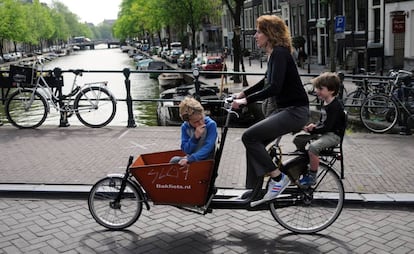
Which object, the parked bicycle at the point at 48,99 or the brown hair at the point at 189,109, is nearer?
the brown hair at the point at 189,109

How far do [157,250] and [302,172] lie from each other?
1.49 meters

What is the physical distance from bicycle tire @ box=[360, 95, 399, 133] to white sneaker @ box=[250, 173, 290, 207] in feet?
18.1

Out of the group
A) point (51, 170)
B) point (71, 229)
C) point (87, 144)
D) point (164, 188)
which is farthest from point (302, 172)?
point (87, 144)

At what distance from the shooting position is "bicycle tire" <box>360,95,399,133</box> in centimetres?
922

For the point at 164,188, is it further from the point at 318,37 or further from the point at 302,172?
the point at 318,37

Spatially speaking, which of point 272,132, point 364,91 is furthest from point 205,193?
point 364,91

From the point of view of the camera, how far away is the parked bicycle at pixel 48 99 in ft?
30.8

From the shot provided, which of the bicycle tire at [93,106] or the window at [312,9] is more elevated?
the window at [312,9]

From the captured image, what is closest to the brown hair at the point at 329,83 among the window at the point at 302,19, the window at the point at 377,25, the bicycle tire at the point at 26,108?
the bicycle tire at the point at 26,108

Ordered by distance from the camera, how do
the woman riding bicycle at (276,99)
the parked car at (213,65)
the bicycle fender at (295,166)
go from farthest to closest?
the parked car at (213,65) < the bicycle fender at (295,166) < the woman riding bicycle at (276,99)

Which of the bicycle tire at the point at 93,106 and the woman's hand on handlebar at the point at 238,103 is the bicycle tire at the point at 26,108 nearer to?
the bicycle tire at the point at 93,106

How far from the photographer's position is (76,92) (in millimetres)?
9547

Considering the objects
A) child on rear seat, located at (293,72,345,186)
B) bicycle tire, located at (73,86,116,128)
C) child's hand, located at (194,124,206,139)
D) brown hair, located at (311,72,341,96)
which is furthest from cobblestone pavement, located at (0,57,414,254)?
bicycle tire, located at (73,86,116,128)

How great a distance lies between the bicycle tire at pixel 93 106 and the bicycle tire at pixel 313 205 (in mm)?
5644
